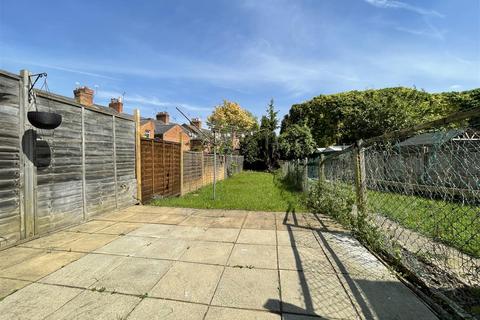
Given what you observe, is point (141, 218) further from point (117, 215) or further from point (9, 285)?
point (9, 285)

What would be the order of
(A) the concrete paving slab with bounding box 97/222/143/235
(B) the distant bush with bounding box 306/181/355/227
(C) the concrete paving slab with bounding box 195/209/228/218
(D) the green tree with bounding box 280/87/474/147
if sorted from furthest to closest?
1. (D) the green tree with bounding box 280/87/474/147
2. (C) the concrete paving slab with bounding box 195/209/228/218
3. (B) the distant bush with bounding box 306/181/355/227
4. (A) the concrete paving slab with bounding box 97/222/143/235

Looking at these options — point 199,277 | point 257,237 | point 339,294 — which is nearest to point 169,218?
point 257,237

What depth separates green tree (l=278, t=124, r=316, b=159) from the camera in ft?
80.1

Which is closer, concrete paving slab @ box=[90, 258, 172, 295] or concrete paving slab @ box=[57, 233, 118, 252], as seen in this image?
concrete paving slab @ box=[90, 258, 172, 295]

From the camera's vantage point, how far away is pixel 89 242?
4137 millimetres

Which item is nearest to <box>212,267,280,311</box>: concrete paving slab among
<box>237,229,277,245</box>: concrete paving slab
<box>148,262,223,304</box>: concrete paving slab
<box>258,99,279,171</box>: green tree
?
<box>148,262,223,304</box>: concrete paving slab

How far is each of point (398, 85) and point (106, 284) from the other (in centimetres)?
2804

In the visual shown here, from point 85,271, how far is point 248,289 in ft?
6.37

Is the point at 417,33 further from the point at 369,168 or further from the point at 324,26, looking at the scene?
the point at 369,168

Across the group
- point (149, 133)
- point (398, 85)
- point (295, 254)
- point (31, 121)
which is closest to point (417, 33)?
point (295, 254)

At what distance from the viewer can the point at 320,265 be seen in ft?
10.9

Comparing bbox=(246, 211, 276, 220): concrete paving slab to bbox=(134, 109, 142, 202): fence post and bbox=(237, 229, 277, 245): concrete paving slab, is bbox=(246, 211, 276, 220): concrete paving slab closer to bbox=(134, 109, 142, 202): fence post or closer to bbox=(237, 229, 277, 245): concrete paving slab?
bbox=(237, 229, 277, 245): concrete paving slab

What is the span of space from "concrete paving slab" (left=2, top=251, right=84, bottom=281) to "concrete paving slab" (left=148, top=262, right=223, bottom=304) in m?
1.39

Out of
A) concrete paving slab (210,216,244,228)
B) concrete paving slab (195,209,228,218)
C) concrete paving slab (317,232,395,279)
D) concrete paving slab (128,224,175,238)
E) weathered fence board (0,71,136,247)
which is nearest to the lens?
concrete paving slab (317,232,395,279)
